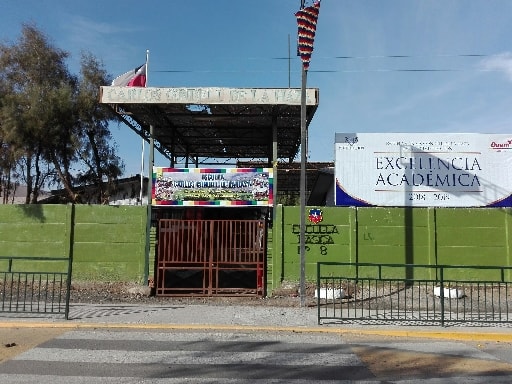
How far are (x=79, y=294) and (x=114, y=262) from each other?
4.35 ft

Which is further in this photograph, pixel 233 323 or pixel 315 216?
pixel 315 216

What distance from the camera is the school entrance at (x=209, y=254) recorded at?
14.3 metres

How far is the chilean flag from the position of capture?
1586 cm

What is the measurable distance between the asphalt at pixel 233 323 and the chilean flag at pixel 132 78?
7.28m

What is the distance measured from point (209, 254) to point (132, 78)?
19.8 feet

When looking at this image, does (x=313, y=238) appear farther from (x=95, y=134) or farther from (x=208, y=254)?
(x=95, y=134)

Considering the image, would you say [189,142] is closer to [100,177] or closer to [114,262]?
[100,177]

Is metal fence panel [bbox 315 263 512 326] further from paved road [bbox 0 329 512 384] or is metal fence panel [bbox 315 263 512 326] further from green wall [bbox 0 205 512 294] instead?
paved road [bbox 0 329 512 384]

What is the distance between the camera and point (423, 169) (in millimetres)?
15820

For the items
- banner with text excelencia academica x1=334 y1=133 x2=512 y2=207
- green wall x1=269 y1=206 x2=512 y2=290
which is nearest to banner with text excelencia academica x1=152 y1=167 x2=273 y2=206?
green wall x1=269 y1=206 x2=512 y2=290

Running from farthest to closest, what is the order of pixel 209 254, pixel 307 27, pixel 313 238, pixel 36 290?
1. pixel 313 238
2. pixel 209 254
3. pixel 36 290
4. pixel 307 27

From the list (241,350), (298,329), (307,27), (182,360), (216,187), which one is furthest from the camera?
(216,187)

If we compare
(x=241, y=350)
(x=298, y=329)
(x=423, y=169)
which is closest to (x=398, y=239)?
(x=423, y=169)

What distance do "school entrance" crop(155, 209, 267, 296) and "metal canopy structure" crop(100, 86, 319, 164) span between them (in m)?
2.57
